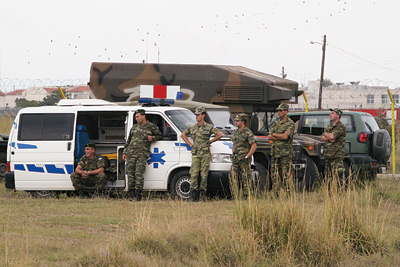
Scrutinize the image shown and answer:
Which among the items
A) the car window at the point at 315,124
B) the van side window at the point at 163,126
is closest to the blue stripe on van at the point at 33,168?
the van side window at the point at 163,126

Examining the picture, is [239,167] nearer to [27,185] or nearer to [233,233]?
[233,233]

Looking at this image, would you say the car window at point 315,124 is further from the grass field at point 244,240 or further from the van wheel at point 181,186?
the grass field at point 244,240

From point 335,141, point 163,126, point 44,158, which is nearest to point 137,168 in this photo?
point 163,126

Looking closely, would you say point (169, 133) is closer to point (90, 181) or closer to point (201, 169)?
point (201, 169)

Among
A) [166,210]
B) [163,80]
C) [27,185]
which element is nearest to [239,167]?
[166,210]

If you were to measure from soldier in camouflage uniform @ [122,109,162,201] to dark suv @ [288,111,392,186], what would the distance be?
327 cm

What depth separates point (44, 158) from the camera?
9109mm

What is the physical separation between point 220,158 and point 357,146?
11.3ft

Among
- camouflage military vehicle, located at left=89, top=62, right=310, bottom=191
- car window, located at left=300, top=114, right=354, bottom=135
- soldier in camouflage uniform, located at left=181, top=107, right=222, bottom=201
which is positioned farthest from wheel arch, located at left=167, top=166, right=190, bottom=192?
camouflage military vehicle, located at left=89, top=62, right=310, bottom=191

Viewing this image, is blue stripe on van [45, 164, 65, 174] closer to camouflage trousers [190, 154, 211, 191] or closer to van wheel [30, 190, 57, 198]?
van wheel [30, 190, 57, 198]

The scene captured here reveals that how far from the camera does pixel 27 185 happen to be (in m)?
9.16

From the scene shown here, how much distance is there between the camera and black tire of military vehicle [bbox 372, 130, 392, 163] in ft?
33.7

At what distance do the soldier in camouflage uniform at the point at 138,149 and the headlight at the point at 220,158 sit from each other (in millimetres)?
1058

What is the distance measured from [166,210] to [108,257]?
7.84 ft
